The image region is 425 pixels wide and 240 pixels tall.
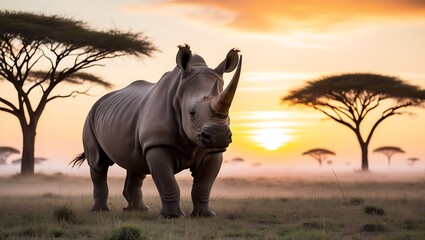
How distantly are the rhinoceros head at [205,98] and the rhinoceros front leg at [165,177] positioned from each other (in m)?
0.53

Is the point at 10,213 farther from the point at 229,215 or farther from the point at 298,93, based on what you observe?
the point at 298,93

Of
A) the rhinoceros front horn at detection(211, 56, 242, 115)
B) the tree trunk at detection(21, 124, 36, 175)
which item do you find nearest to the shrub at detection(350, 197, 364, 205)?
the rhinoceros front horn at detection(211, 56, 242, 115)

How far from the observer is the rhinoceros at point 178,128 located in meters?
7.44

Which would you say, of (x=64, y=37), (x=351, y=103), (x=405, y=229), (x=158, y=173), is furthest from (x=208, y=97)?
(x=351, y=103)

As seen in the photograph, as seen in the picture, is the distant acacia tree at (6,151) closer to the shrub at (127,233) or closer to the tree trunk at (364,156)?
the tree trunk at (364,156)

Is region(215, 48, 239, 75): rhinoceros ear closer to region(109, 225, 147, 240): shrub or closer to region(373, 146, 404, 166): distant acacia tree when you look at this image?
region(109, 225, 147, 240): shrub

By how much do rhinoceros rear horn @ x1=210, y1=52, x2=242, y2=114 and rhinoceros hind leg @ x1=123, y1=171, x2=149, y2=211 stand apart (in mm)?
3419

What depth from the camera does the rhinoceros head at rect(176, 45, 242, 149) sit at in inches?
288

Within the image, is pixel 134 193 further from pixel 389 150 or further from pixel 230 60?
pixel 389 150

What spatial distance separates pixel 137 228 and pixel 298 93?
83.4 feet

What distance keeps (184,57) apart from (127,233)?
241 centimetres

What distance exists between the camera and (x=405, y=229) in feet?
26.3

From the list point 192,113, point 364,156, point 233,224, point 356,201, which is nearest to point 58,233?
point 192,113

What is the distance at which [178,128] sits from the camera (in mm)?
8422
